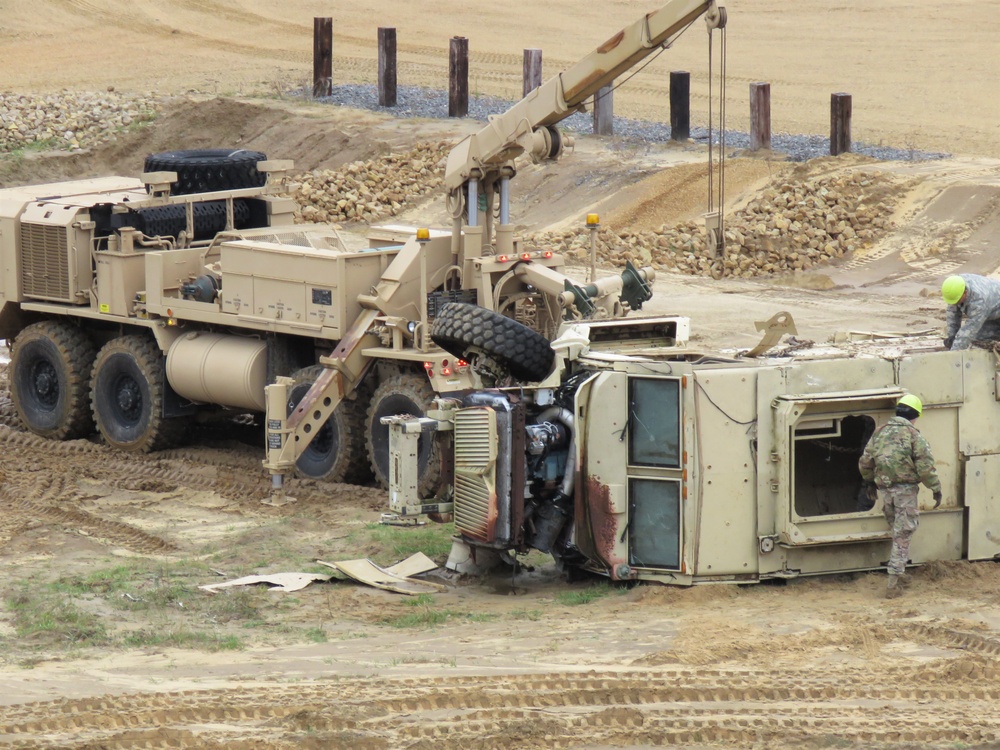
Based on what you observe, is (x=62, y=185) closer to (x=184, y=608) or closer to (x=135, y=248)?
(x=135, y=248)

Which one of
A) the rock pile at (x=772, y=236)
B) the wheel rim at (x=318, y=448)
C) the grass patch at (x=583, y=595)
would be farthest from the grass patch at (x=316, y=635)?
the rock pile at (x=772, y=236)

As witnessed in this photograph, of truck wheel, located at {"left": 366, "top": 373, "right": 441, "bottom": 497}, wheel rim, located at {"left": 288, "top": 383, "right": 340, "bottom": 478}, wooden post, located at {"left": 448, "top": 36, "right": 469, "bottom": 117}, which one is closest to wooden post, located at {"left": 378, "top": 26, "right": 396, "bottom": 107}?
wooden post, located at {"left": 448, "top": 36, "right": 469, "bottom": 117}

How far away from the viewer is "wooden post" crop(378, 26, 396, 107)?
3133 cm

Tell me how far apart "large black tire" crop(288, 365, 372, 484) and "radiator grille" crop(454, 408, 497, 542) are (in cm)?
366

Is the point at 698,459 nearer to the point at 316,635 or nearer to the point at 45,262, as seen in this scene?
the point at 316,635

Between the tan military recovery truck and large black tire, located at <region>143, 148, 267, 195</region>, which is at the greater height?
large black tire, located at <region>143, 148, 267, 195</region>

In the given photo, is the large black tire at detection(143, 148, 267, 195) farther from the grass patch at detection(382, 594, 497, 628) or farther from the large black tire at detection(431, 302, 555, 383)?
the grass patch at detection(382, 594, 497, 628)

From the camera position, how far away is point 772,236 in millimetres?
23906

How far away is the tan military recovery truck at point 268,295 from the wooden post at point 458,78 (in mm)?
11973

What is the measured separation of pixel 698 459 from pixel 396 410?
4.29 m

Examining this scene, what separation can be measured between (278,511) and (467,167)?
11.3 feet

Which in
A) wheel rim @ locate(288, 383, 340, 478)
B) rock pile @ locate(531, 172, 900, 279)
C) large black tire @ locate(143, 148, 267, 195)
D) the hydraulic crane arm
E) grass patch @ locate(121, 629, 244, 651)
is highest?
the hydraulic crane arm

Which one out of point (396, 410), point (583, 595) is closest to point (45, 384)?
point (396, 410)

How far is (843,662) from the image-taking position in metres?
10.2
